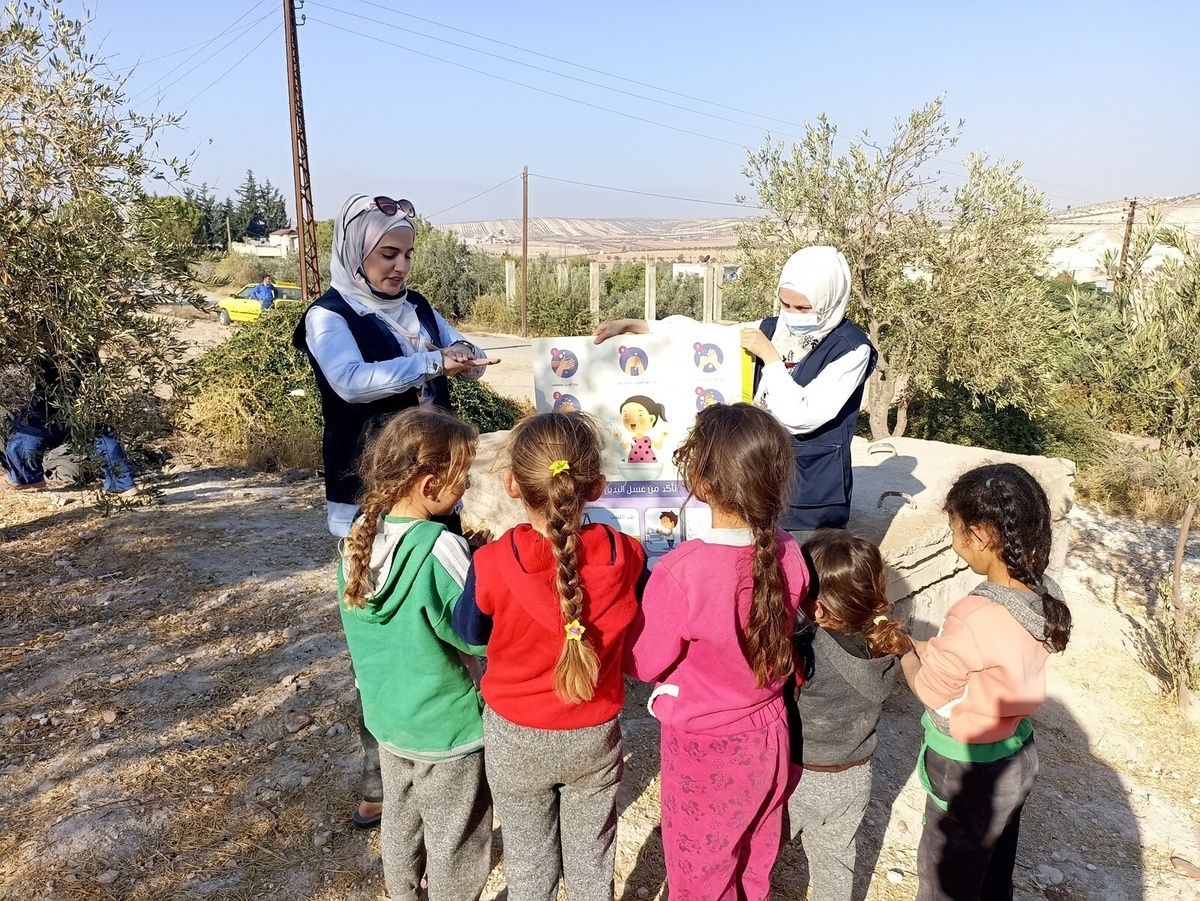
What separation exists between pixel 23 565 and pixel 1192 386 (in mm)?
7311

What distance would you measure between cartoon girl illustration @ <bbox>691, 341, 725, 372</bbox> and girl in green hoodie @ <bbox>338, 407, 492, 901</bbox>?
1.25m

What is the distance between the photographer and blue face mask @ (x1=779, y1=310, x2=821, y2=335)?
281 centimetres

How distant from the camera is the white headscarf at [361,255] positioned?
2818 mm

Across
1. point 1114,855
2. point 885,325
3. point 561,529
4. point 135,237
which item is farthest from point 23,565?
point 885,325

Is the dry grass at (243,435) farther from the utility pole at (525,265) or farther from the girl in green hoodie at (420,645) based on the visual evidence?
the utility pole at (525,265)

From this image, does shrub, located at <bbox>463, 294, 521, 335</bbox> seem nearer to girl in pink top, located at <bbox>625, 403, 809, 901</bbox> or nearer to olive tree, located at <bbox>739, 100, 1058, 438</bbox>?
olive tree, located at <bbox>739, 100, 1058, 438</bbox>

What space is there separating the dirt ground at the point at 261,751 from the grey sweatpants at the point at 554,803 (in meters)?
0.74

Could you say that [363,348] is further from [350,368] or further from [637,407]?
[637,407]

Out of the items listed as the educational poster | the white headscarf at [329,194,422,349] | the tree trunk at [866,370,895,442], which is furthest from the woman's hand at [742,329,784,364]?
the tree trunk at [866,370,895,442]

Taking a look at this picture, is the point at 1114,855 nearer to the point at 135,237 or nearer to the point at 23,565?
the point at 135,237

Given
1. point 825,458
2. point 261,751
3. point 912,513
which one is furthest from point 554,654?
point 912,513

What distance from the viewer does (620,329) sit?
3311mm

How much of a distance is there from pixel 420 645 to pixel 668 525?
4.51 ft

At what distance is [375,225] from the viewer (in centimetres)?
282
